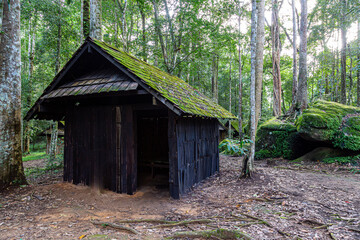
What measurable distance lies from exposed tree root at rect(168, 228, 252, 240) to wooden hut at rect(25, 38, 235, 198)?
199cm

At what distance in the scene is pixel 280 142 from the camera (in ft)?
38.5

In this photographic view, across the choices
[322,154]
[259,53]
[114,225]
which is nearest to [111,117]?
[114,225]

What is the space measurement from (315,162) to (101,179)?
9944 mm

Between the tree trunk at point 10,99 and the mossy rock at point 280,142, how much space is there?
1167 cm

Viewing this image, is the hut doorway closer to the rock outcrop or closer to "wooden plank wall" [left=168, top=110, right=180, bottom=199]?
"wooden plank wall" [left=168, top=110, right=180, bottom=199]

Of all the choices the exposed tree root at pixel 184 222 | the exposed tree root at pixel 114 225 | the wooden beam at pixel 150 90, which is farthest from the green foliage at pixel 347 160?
the exposed tree root at pixel 114 225

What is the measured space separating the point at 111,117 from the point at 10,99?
308 centimetres

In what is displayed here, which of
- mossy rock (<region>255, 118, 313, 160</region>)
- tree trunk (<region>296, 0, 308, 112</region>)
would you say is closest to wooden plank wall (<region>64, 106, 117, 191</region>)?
mossy rock (<region>255, 118, 313, 160</region>)

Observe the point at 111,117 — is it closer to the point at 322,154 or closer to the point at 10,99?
the point at 10,99

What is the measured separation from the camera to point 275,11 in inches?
656

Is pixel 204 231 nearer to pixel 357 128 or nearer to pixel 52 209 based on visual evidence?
pixel 52 209

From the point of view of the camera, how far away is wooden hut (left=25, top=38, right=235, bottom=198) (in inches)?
216

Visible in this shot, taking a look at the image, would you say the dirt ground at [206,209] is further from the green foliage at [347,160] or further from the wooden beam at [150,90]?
the wooden beam at [150,90]

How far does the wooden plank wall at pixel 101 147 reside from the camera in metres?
5.91
